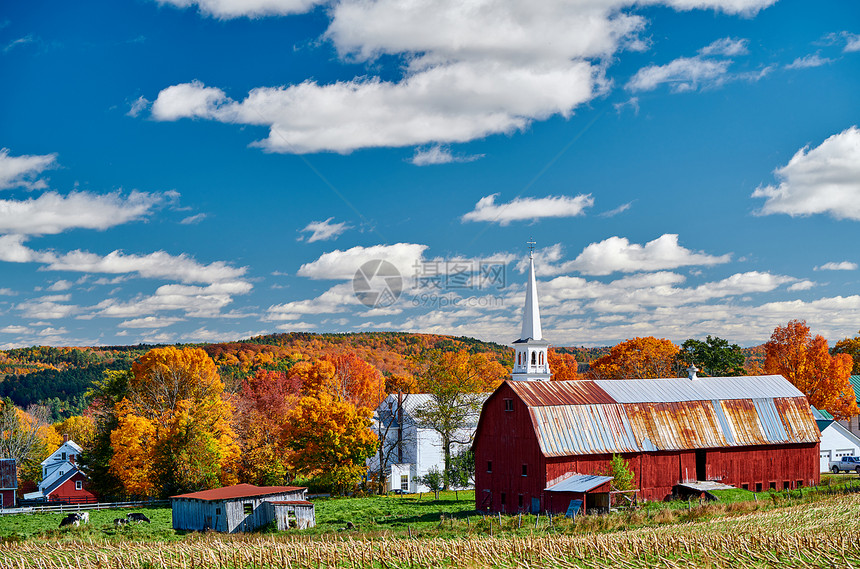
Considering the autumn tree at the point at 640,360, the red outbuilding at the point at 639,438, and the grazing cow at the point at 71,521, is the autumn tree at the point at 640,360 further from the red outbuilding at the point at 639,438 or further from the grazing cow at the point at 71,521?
the grazing cow at the point at 71,521

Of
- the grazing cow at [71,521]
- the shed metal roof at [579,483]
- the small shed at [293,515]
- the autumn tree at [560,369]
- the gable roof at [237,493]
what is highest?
the autumn tree at [560,369]

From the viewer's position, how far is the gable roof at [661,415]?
4388 cm

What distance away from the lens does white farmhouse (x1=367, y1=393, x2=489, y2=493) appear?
63.8 m

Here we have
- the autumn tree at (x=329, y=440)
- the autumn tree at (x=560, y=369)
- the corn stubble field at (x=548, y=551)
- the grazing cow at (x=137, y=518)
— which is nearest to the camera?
the corn stubble field at (x=548, y=551)

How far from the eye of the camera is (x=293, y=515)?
40531mm

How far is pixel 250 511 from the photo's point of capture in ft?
136

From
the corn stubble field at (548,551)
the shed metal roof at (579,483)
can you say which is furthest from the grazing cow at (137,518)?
the shed metal roof at (579,483)

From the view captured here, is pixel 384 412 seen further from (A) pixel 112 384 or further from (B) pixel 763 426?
(B) pixel 763 426

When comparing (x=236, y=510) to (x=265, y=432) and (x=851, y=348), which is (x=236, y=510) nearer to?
(x=265, y=432)

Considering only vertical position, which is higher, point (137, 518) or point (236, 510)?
point (236, 510)

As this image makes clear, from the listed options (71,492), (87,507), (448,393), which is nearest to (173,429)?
(87,507)

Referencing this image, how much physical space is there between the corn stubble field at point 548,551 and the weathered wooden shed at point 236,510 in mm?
11436

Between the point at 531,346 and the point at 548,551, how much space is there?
38.9 metres

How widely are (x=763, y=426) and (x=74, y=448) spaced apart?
222 ft
